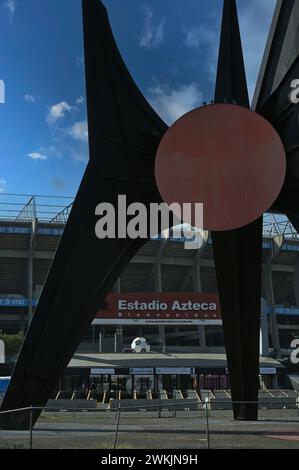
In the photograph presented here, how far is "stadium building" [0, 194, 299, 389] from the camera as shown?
46469 mm

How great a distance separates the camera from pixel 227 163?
52.3 ft

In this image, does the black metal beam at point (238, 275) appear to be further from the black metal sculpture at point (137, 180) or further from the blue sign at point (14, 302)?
the blue sign at point (14, 302)

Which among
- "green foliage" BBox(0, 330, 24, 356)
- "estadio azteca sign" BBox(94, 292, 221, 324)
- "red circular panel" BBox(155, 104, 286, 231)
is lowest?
"green foliage" BBox(0, 330, 24, 356)

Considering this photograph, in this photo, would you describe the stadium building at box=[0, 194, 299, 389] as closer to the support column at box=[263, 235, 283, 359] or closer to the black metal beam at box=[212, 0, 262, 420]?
the support column at box=[263, 235, 283, 359]

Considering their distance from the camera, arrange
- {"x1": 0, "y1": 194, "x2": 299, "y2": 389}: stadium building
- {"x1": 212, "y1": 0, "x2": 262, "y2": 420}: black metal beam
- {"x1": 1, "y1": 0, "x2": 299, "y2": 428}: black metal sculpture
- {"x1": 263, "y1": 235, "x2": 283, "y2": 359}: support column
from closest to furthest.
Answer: {"x1": 1, "y1": 0, "x2": 299, "y2": 428}: black metal sculpture → {"x1": 212, "y1": 0, "x2": 262, "y2": 420}: black metal beam → {"x1": 0, "y1": 194, "x2": 299, "y2": 389}: stadium building → {"x1": 263, "y1": 235, "x2": 283, "y2": 359}: support column

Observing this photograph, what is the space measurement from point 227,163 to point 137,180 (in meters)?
3.01

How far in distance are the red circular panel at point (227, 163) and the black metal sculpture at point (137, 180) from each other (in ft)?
2.50

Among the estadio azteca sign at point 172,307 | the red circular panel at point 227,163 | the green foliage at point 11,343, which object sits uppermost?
the red circular panel at point 227,163

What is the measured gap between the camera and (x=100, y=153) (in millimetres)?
17125

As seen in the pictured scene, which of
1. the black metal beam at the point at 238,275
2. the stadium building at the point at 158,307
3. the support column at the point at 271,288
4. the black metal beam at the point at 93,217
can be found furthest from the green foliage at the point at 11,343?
the black metal beam at the point at 238,275

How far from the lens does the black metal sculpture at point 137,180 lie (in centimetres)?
1627

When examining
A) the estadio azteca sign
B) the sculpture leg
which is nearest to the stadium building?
the estadio azteca sign

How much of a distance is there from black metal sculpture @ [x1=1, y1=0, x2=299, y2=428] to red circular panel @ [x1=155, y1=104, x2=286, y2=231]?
0.76 metres

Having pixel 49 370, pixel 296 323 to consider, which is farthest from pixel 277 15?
pixel 296 323
